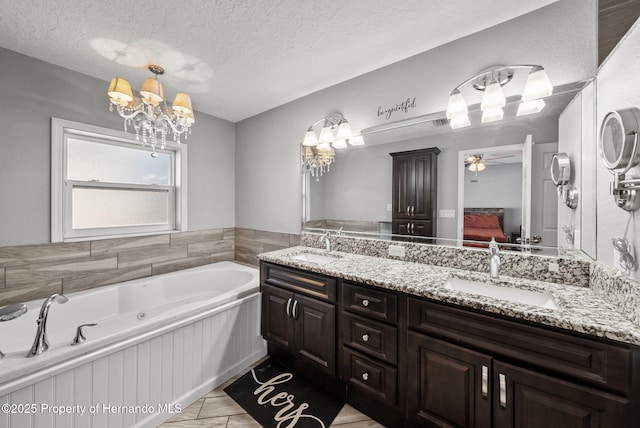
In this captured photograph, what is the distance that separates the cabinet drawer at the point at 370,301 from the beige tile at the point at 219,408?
3.22 feet

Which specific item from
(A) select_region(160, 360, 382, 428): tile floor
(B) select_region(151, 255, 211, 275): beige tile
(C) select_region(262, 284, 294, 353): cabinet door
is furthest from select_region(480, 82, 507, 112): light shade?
(B) select_region(151, 255, 211, 275): beige tile

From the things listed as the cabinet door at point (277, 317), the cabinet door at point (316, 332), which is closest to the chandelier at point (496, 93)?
the cabinet door at point (316, 332)

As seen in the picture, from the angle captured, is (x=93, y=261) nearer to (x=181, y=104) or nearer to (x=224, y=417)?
(x=181, y=104)

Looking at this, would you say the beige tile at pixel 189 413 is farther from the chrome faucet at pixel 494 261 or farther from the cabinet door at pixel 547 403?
the chrome faucet at pixel 494 261

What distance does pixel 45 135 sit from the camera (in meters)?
1.93

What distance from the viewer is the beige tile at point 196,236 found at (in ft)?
8.94

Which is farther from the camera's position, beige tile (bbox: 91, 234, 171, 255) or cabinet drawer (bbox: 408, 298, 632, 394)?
beige tile (bbox: 91, 234, 171, 255)

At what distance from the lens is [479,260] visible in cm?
157

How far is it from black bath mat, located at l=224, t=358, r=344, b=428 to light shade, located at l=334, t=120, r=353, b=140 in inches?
77.1

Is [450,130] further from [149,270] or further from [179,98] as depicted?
[149,270]

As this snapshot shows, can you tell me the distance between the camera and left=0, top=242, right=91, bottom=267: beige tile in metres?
1.80

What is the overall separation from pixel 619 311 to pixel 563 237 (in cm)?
51

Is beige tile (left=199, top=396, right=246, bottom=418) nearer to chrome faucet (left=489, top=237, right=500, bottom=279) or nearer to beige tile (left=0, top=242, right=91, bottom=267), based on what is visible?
beige tile (left=0, top=242, right=91, bottom=267)

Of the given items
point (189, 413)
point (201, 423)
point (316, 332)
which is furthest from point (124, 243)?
point (316, 332)
